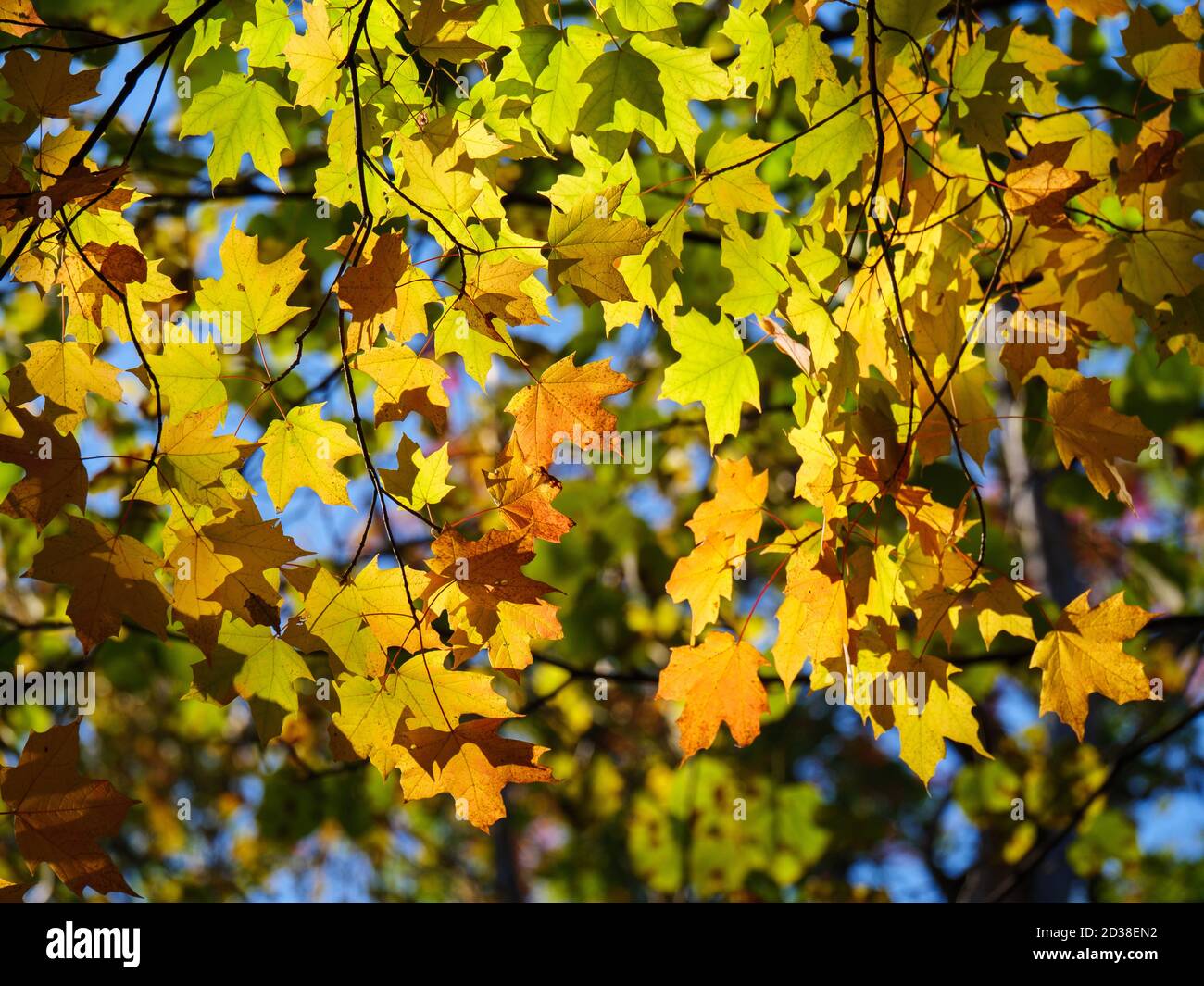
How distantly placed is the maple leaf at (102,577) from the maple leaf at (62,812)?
0.17m

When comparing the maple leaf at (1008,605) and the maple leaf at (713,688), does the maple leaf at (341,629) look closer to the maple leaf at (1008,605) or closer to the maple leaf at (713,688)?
the maple leaf at (713,688)

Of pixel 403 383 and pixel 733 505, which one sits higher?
pixel 403 383

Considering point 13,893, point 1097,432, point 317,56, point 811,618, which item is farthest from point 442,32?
point 13,893

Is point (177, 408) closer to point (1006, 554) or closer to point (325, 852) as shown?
point (1006, 554)

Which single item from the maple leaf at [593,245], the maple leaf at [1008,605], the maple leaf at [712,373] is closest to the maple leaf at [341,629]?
A: the maple leaf at [593,245]

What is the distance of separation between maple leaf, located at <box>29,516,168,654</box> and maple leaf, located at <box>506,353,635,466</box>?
53 cm

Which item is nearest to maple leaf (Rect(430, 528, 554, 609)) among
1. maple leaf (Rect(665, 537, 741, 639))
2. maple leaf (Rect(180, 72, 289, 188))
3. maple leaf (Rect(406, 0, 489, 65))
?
maple leaf (Rect(665, 537, 741, 639))

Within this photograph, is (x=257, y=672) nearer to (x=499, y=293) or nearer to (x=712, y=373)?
(x=499, y=293)

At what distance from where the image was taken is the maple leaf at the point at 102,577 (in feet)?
4.15

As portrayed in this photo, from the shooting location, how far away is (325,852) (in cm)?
1012

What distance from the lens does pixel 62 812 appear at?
4.38 feet

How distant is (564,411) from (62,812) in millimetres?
877
